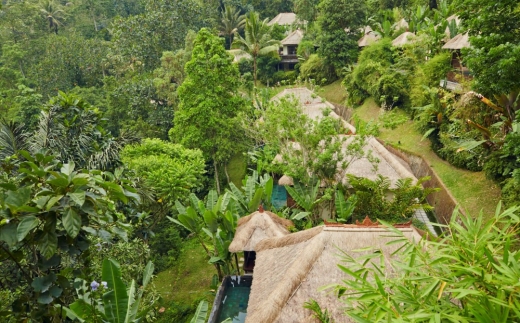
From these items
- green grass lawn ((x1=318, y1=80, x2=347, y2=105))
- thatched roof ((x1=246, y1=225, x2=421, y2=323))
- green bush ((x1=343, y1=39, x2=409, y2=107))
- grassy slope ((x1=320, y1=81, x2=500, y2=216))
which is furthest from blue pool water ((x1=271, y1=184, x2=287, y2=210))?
green grass lawn ((x1=318, y1=80, x2=347, y2=105))

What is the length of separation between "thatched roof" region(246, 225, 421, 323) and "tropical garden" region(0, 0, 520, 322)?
0.43 meters

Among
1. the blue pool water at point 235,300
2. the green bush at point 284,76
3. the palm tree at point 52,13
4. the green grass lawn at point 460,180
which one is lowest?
the blue pool water at point 235,300

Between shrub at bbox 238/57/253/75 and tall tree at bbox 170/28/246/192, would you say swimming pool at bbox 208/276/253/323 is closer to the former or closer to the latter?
tall tree at bbox 170/28/246/192

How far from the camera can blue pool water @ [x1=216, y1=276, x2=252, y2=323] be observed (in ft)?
31.8

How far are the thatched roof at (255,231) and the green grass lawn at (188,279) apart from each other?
2889mm

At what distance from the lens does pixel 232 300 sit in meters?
10.3

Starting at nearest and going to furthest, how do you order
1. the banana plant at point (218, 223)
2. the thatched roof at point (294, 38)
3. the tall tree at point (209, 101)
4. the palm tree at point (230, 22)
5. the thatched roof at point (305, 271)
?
the thatched roof at point (305, 271) < the banana plant at point (218, 223) < the tall tree at point (209, 101) < the thatched roof at point (294, 38) < the palm tree at point (230, 22)

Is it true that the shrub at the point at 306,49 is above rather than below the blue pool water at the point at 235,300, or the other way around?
above

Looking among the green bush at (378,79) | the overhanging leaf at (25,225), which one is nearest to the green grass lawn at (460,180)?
the green bush at (378,79)

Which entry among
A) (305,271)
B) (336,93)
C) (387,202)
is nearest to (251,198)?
(387,202)

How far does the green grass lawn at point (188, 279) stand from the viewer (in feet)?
41.2

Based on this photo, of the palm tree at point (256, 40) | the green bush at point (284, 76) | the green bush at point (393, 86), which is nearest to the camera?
the green bush at point (393, 86)

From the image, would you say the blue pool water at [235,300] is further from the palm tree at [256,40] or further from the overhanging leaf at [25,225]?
the palm tree at [256,40]

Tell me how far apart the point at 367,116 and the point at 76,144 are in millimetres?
18964
